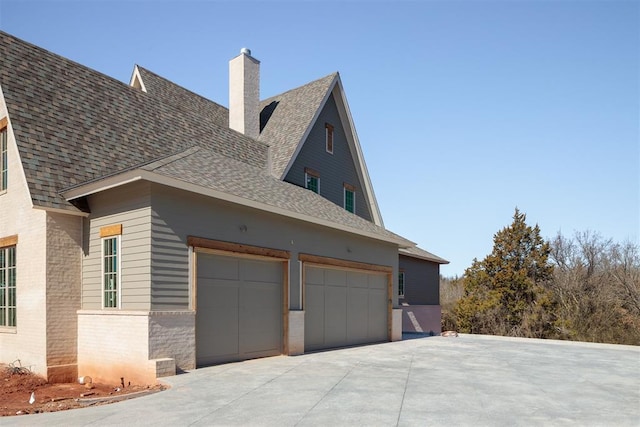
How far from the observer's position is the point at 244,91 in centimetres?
2242

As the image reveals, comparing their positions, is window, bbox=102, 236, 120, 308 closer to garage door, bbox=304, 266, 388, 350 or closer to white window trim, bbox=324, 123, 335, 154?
garage door, bbox=304, 266, 388, 350

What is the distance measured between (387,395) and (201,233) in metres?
5.70

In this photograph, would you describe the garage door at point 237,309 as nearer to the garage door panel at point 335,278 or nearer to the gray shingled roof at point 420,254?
the garage door panel at point 335,278

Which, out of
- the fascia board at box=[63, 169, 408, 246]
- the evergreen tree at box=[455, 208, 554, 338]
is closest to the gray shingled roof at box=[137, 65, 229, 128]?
the fascia board at box=[63, 169, 408, 246]

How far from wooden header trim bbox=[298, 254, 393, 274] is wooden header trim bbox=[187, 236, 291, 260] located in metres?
1.01

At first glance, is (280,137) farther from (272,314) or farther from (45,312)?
(45,312)

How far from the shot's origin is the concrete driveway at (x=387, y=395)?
746 centimetres

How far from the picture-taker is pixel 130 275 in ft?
36.5

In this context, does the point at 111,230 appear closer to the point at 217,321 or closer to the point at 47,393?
the point at 217,321

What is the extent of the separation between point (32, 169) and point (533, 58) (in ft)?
47.2

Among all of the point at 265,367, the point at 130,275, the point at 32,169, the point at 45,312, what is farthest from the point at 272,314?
the point at 32,169

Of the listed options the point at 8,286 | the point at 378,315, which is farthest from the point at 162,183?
the point at 378,315

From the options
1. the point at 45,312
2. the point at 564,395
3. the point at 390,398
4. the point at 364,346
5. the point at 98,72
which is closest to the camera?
the point at 390,398

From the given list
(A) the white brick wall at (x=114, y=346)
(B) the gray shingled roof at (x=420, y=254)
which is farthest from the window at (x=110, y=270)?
(B) the gray shingled roof at (x=420, y=254)
